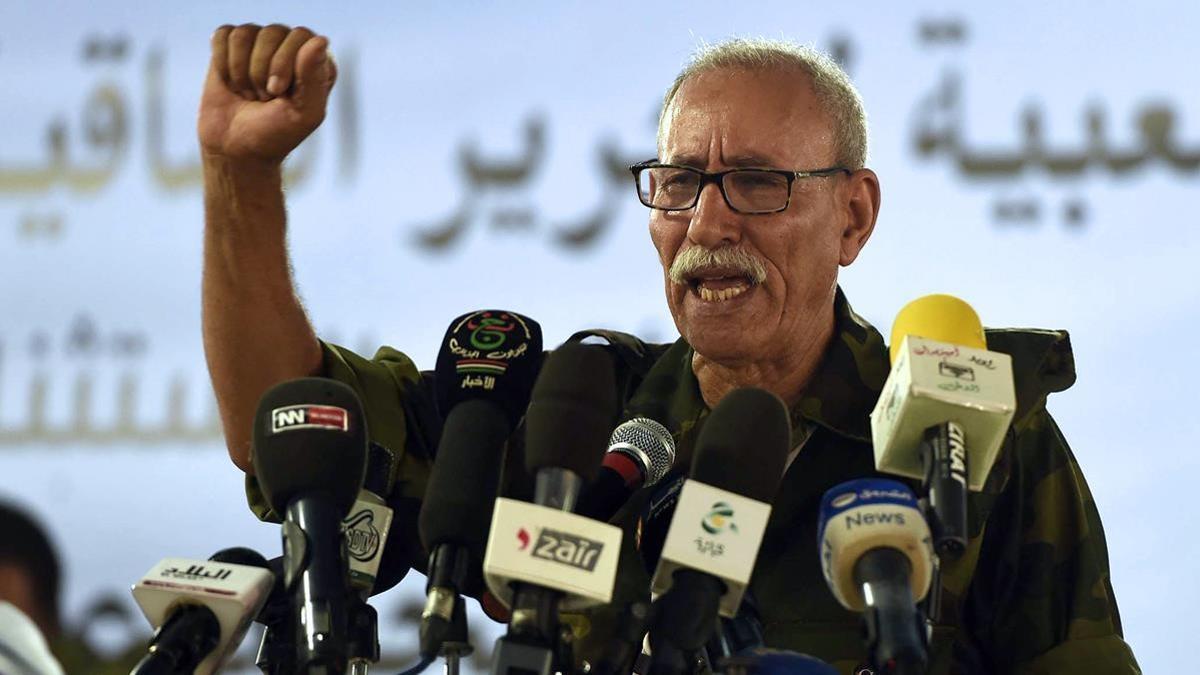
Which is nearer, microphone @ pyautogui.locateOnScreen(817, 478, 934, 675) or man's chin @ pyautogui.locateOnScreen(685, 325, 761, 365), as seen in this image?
microphone @ pyautogui.locateOnScreen(817, 478, 934, 675)

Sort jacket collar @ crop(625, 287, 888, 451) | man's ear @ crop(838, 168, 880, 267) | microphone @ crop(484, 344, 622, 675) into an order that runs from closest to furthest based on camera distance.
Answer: microphone @ crop(484, 344, 622, 675) → jacket collar @ crop(625, 287, 888, 451) → man's ear @ crop(838, 168, 880, 267)

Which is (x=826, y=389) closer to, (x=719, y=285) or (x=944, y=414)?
(x=719, y=285)

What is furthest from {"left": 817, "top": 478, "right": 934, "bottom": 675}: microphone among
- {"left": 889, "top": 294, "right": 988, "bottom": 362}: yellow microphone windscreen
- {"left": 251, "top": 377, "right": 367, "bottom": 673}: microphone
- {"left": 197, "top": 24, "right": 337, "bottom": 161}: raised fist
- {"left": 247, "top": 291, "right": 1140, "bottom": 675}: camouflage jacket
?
{"left": 197, "top": 24, "right": 337, "bottom": 161}: raised fist

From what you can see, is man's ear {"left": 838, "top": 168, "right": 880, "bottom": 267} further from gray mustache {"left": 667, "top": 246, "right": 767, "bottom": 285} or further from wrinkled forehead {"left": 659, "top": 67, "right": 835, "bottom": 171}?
gray mustache {"left": 667, "top": 246, "right": 767, "bottom": 285}

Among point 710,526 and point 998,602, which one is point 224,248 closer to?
point 710,526

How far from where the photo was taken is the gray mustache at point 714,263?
7.23 ft

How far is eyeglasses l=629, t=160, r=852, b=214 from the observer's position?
2.24m

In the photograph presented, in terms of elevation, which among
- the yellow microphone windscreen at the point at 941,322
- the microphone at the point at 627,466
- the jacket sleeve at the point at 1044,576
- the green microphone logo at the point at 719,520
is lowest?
the jacket sleeve at the point at 1044,576

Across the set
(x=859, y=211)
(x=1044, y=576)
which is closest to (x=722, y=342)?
(x=859, y=211)

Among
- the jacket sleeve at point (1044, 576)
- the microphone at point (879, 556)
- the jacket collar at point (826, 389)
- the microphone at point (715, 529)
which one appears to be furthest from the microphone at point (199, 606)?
the jacket sleeve at point (1044, 576)

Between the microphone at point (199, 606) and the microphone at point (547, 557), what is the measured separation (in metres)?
0.23

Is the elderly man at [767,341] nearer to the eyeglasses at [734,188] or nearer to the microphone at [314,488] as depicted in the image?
the eyeglasses at [734,188]

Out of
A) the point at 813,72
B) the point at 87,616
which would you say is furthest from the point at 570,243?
the point at 813,72

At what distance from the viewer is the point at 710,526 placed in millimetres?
1328
